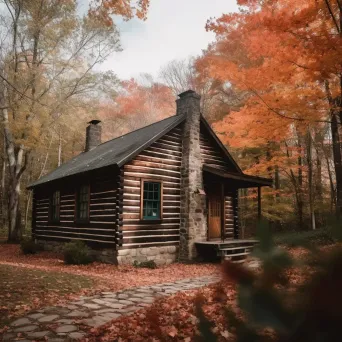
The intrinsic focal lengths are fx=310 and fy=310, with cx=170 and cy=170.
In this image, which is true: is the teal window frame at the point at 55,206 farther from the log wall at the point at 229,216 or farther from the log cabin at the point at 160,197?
the log wall at the point at 229,216

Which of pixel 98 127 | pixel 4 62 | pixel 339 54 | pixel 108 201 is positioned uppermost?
pixel 4 62

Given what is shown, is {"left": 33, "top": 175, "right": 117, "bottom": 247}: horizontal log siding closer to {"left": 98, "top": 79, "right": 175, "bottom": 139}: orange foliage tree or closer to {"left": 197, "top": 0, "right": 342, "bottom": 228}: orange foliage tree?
{"left": 197, "top": 0, "right": 342, "bottom": 228}: orange foliage tree

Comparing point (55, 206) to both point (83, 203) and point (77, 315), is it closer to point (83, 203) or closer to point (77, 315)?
point (83, 203)

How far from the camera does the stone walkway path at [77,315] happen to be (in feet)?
14.3

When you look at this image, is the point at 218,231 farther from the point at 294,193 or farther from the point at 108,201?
the point at 294,193

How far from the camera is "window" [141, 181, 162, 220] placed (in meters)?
12.6

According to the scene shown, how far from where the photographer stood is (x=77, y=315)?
5.24 metres

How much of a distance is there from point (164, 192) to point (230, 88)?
41.4 ft

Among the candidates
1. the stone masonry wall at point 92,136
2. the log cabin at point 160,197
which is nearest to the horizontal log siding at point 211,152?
the log cabin at point 160,197

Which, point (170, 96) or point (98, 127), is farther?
point (170, 96)

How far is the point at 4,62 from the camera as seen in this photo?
17.2 m

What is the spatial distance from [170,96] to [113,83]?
10.7 meters

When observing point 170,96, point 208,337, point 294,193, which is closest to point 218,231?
point 294,193

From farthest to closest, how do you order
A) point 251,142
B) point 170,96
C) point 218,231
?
1. point 170,96
2. point 251,142
3. point 218,231
